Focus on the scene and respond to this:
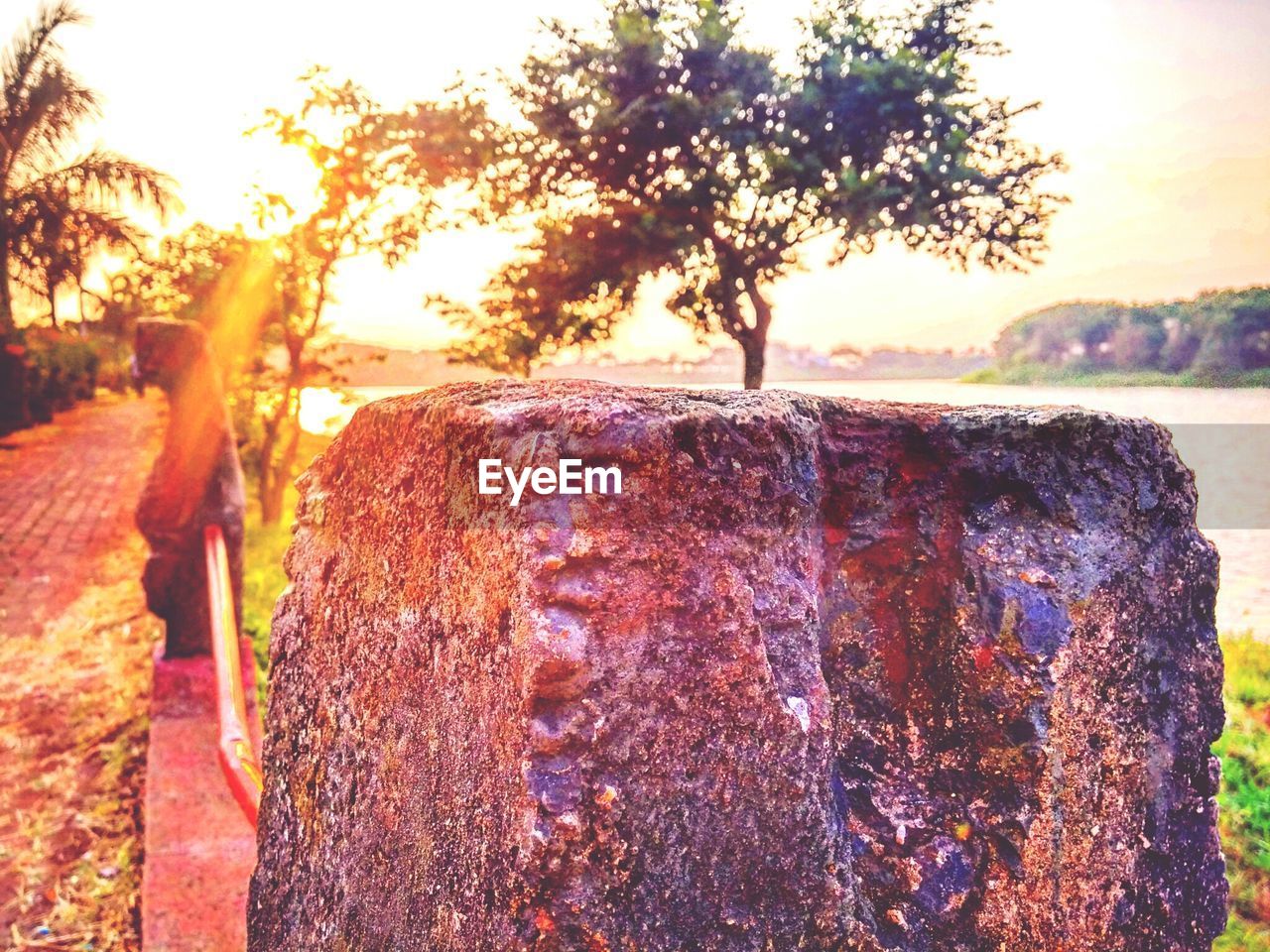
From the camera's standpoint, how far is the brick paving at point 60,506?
22.0 ft

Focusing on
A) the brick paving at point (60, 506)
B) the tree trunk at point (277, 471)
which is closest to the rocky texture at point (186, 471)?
the brick paving at point (60, 506)

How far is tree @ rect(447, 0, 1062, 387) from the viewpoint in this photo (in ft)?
21.5

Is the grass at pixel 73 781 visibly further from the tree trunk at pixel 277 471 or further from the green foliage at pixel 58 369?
the green foliage at pixel 58 369

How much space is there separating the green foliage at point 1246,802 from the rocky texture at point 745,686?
6.92ft

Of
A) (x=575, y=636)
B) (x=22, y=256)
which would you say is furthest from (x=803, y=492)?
(x=22, y=256)

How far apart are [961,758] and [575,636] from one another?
0.52m

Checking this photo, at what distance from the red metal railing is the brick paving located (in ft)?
13.2

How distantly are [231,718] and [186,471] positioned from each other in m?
2.08

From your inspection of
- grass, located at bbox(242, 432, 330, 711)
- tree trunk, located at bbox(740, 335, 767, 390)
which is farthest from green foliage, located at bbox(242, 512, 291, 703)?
tree trunk, located at bbox(740, 335, 767, 390)

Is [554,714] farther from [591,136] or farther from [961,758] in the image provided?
[591,136]

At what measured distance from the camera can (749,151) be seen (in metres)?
6.82

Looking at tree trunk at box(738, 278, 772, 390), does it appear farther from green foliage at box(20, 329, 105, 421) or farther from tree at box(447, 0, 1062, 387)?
green foliage at box(20, 329, 105, 421)

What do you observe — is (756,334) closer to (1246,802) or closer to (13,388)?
(1246,802)

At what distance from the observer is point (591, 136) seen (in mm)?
6934
